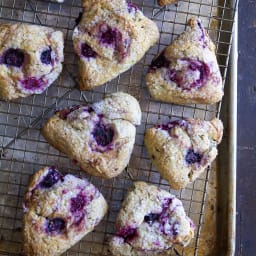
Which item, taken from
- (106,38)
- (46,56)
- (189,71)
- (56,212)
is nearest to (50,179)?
(56,212)

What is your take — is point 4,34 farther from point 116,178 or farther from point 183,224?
point 183,224

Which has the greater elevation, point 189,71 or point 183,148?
point 189,71

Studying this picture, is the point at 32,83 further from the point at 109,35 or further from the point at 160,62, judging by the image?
the point at 160,62

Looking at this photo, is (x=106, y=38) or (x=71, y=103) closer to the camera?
(x=106, y=38)

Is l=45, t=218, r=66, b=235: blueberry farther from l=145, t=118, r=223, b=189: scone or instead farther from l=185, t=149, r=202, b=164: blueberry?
l=185, t=149, r=202, b=164: blueberry

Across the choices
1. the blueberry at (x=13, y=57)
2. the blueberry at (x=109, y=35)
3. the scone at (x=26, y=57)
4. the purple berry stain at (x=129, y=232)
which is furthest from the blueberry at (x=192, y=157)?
the blueberry at (x=13, y=57)
